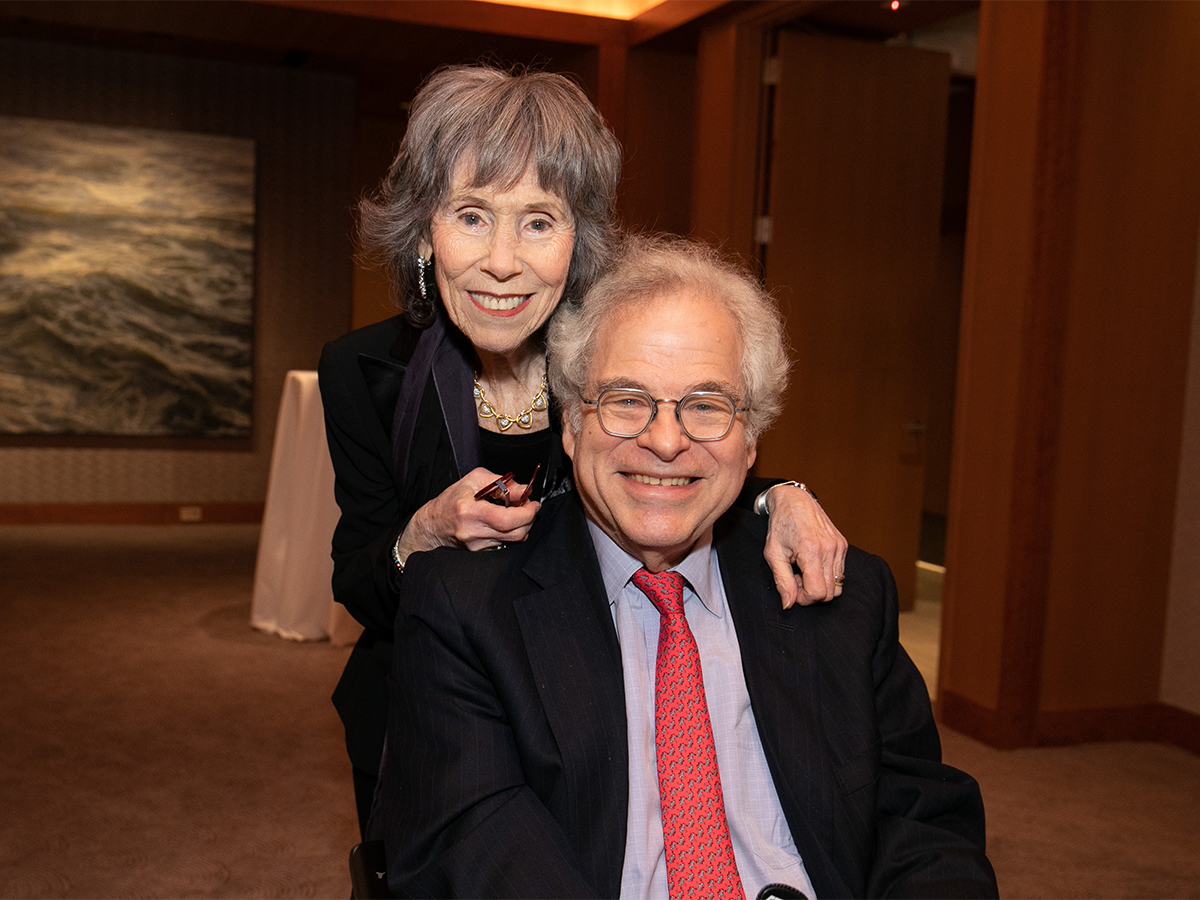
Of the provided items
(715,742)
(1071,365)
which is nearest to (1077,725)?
(1071,365)

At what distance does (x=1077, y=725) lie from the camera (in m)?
3.88

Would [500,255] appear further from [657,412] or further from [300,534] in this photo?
[300,534]

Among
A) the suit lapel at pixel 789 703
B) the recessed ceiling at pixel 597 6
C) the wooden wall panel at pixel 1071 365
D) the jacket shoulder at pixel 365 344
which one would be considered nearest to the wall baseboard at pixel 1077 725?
the wooden wall panel at pixel 1071 365

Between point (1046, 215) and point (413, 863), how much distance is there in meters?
3.10

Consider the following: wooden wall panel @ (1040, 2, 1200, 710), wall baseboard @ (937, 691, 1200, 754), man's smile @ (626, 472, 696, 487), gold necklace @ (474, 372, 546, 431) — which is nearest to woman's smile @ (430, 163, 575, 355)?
gold necklace @ (474, 372, 546, 431)

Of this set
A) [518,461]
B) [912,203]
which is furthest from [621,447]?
[912,203]

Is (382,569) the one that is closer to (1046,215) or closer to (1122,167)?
(1046,215)

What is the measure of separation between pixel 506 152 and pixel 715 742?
0.81 metres

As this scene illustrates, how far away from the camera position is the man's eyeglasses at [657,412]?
1.37 m

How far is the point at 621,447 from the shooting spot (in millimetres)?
1382

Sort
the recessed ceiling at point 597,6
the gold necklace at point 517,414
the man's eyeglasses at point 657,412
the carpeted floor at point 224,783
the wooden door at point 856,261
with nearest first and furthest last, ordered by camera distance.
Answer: the man's eyeglasses at point 657,412 < the gold necklace at point 517,414 < the carpeted floor at point 224,783 < the wooden door at point 856,261 < the recessed ceiling at point 597,6

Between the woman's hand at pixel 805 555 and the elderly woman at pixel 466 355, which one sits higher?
the elderly woman at pixel 466 355

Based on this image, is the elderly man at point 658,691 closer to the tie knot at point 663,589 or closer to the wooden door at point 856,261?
the tie knot at point 663,589

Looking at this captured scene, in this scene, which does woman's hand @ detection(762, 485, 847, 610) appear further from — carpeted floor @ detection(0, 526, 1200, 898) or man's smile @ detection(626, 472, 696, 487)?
carpeted floor @ detection(0, 526, 1200, 898)
